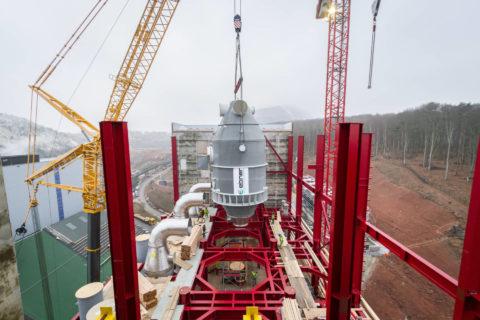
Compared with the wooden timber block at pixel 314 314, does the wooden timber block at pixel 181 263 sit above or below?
above

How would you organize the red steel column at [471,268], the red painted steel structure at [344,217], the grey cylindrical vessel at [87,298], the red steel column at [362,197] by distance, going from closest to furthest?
1. the red steel column at [471,268]
2. the red painted steel structure at [344,217]
3. the red steel column at [362,197]
4. the grey cylindrical vessel at [87,298]

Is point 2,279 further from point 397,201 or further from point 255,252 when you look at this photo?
point 397,201

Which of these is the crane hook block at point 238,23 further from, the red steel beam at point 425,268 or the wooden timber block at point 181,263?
the wooden timber block at point 181,263

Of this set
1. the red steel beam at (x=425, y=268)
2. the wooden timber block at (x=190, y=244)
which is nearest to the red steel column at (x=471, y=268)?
the red steel beam at (x=425, y=268)

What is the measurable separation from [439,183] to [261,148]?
161ft

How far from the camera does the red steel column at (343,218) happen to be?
5.25m

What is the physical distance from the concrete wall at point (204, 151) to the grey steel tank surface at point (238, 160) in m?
9.98

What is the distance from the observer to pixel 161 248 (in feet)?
33.1

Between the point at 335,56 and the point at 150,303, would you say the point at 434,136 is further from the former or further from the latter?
the point at 150,303

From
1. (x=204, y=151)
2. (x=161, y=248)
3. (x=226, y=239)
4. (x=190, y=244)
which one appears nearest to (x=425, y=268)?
(x=190, y=244)

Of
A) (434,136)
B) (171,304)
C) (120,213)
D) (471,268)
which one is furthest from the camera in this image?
(434,136)

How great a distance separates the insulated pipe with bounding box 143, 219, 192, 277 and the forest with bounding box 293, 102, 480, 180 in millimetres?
54626

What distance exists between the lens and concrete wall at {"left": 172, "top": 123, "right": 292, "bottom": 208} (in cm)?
2067

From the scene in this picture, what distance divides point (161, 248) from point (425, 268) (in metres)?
9.81
